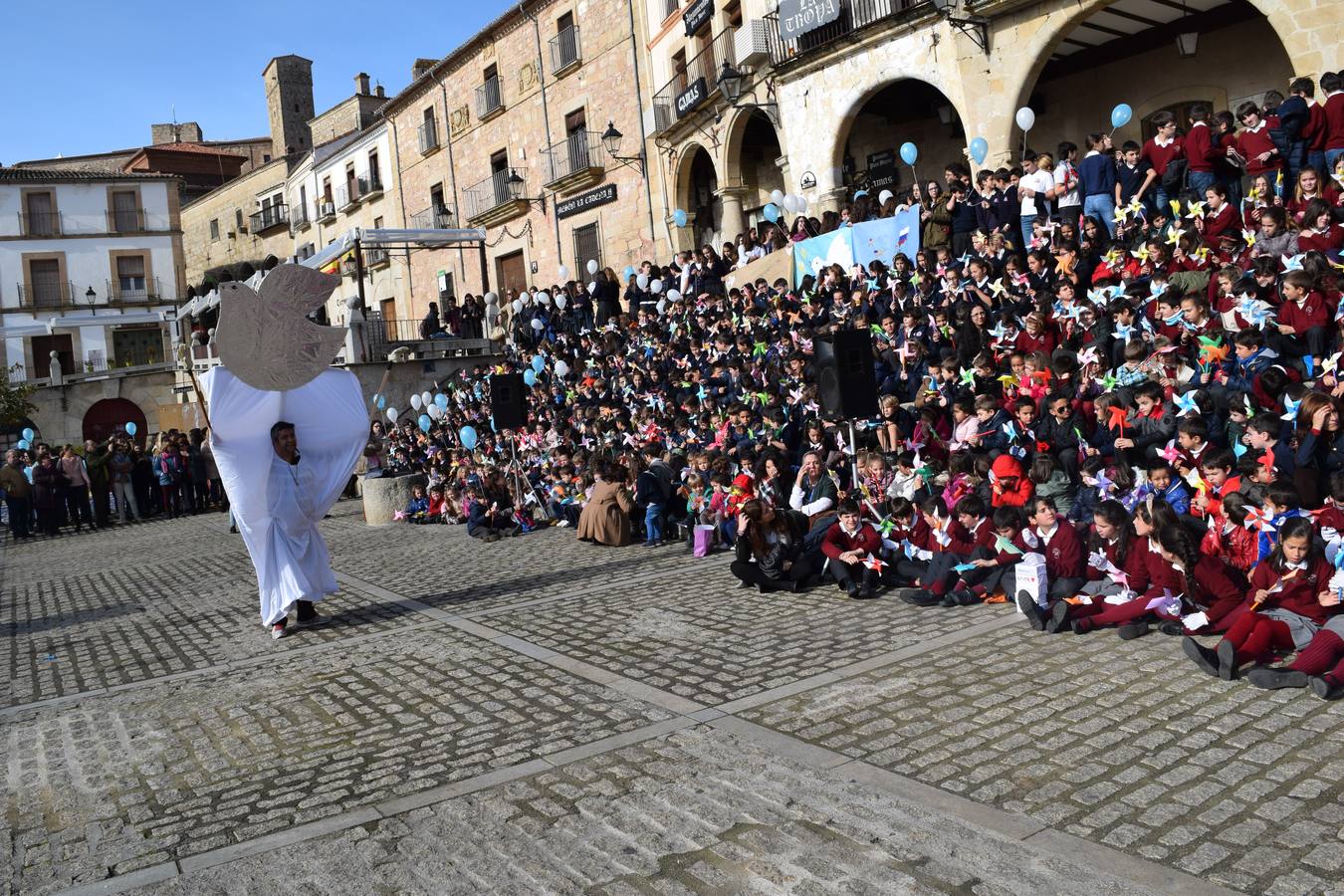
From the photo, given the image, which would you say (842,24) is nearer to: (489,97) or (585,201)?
(585,201)

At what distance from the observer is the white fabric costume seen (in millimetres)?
8586

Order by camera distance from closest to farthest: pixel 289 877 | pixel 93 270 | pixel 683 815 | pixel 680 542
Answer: pixel 289 877 < pixel 683 815 < pixel 680 542 < pixel 93 270

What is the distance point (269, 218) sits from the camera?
46250 mm

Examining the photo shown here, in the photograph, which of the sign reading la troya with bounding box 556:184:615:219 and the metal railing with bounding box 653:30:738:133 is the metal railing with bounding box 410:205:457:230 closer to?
the sign reading la troya with bounding box 556:184:615:219

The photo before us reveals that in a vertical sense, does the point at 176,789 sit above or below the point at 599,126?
below

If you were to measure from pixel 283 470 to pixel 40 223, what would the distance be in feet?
154

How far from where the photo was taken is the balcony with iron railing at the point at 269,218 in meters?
45.5

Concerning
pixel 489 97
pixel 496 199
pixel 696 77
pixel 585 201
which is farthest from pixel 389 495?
pixel 489 97

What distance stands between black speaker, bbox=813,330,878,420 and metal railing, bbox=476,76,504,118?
25.3 meters

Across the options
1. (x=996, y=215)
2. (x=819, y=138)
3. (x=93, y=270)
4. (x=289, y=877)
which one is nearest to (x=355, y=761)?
(x=289, y=877)

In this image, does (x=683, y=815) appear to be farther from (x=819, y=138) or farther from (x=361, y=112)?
(x=361, y=112)

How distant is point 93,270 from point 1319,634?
52778mm

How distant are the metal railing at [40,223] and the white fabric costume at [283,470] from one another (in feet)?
152

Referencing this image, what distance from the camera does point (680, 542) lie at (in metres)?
12.1
